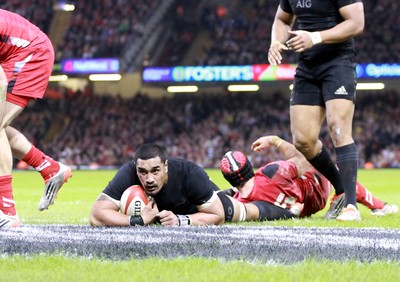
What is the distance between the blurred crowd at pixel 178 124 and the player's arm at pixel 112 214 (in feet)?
84.6

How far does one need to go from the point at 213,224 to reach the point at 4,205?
Result: 5.03ft

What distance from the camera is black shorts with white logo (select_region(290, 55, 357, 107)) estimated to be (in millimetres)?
7012

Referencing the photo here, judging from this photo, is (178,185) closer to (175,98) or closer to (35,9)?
(175,98)

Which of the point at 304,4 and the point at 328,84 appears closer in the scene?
the point at 328,84

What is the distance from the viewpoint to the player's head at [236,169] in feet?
23.5

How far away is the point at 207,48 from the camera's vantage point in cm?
3478

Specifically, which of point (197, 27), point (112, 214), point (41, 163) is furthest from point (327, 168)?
point (197, 27)

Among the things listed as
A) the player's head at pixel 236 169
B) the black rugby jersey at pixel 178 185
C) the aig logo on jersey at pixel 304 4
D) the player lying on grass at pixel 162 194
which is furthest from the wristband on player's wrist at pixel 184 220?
the aig logo on jersey at pixel 304 4

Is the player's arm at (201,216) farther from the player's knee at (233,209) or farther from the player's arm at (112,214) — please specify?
the player's knee at (233,209)

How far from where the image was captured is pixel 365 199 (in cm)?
770

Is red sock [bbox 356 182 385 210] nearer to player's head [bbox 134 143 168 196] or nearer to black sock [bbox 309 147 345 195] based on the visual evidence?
black sock [bbox 309 147 345 195]

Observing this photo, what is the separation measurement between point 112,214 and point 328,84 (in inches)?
86.2

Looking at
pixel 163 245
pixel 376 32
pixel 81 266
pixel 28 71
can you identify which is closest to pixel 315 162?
pixel 28 71

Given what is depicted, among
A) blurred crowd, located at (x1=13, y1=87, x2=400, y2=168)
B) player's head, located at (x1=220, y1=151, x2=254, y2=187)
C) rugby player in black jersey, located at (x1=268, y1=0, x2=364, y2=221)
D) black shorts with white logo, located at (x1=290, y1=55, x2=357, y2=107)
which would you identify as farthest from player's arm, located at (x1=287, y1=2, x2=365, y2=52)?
blurred crowd, located at (x1=13, y1=87, x2=400, y2=168)
